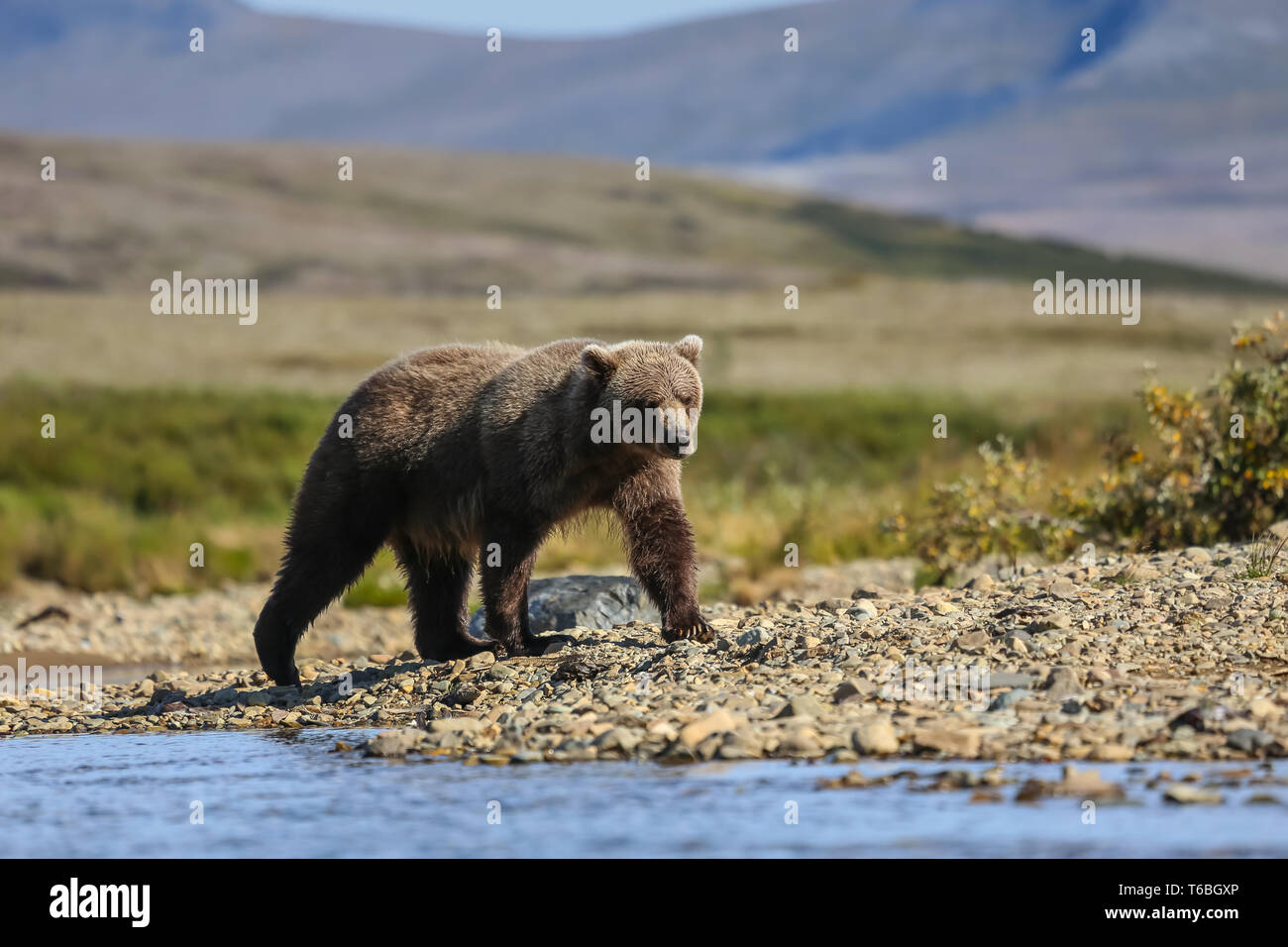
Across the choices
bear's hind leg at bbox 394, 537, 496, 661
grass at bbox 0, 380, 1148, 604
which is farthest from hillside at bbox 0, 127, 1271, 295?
bear's hind leg at bbox 394, 537, 496, 661

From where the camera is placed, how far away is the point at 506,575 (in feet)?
34.8

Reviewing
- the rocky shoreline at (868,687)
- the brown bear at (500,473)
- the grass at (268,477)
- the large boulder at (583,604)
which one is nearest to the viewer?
the rocky shoreline at (868,687)

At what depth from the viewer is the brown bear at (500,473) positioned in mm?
10523

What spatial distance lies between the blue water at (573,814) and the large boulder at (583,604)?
367 cm

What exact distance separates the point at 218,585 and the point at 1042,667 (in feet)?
39.5

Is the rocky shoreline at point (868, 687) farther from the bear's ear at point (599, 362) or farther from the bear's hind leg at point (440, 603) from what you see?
the bear's ear at point (599, 362)

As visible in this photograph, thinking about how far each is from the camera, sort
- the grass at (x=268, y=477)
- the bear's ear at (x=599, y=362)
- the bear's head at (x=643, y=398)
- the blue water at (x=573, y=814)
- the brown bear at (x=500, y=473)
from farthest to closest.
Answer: the grass at (x=268, y=477) → the brown bear at (x=500, y=473) → the bear's ear at (x=599, y=362) → the bear's head at (x=643, y=398) → the blue water at (x=573, y=814)

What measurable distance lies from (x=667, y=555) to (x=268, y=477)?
14725 millimetres

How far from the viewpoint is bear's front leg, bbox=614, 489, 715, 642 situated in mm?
10711

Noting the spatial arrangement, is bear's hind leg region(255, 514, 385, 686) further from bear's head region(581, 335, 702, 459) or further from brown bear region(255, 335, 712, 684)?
bear's head region(581, 335, 702, 459)

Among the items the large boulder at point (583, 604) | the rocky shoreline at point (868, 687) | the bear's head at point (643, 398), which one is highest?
the bear's head at point (643, 398)

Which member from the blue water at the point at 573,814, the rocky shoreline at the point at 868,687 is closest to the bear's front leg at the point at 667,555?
the rocky shoreline at the point at 868,687

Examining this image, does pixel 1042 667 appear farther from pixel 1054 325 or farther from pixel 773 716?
pixel 1054 325

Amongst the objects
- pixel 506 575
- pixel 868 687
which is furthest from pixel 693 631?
pixel 868 687
